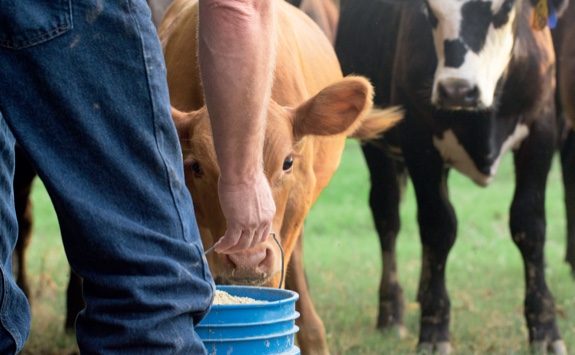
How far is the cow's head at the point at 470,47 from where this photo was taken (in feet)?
16.2

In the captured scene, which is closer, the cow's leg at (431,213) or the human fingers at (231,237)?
the human fingers at (231,237)

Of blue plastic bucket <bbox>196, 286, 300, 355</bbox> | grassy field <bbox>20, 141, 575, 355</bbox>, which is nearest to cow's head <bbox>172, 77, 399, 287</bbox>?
blue plastic bucket <bbox>196, 286, 300, 355</bbox>

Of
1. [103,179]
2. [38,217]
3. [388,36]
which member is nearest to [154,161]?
[103,179]

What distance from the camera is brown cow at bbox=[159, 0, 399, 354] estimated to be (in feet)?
12.6

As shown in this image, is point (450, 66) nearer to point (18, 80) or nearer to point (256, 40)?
point (256, 40)

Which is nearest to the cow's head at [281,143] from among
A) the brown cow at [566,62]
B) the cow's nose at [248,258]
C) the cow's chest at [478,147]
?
the cow's nose at [248,258]

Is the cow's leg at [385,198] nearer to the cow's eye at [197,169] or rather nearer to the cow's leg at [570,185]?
the cow's leg at [570,185]

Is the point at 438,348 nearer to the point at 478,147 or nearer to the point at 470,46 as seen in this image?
the point at 478,147

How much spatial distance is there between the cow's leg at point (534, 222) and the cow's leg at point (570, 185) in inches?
88.2

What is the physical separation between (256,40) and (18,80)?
52cm

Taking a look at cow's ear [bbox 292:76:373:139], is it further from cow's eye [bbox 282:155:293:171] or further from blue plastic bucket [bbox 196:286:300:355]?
blue plastic bucket [bbox 196:286:300:355]

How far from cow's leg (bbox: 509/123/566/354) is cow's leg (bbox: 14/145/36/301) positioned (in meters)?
2.95

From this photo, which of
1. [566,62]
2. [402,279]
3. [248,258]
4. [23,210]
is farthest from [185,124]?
[402,279]

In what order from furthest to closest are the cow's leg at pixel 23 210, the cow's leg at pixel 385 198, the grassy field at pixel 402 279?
1. the cow's leg at pixel 385 198
2. the cow's leg at pixel 23 210
3. the grassy field at pixel 402 279
